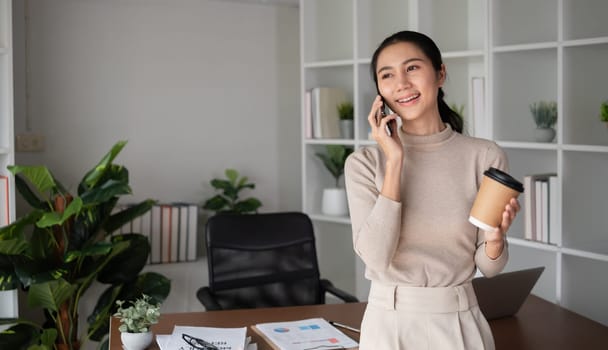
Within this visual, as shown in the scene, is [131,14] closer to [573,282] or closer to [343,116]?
[343,116]

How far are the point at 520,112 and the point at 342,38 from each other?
4.42 feet

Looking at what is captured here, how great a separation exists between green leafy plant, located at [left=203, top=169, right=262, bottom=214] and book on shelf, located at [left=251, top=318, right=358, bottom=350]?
2052 mm

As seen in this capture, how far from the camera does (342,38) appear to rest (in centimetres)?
438

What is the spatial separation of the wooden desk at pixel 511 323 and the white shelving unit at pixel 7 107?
1365 mm

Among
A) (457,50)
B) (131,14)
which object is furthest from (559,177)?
(131,14)

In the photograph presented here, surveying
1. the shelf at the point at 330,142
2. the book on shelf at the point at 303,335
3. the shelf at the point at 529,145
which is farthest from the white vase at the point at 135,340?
the shelf at the point at 330,142

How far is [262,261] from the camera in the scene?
3.38 meters

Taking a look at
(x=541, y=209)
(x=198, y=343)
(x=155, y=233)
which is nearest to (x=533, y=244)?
(x=541, y=209)

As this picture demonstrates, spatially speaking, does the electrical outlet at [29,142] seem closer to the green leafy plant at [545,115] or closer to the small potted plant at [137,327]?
the small potted plant at [137,327]

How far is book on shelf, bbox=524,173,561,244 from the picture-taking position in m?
3.09

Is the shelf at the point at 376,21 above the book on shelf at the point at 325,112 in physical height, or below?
above

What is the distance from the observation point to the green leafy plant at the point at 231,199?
4.53 metres

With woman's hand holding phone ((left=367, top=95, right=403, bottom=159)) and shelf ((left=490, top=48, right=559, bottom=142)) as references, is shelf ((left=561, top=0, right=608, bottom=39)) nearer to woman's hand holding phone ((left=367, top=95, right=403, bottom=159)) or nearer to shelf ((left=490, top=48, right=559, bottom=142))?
shelf ((left=490, top=48, right=559, bottom=142))

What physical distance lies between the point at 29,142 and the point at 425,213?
315 centimetres
